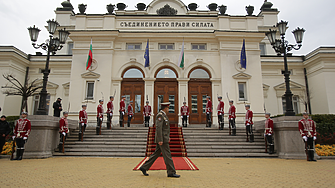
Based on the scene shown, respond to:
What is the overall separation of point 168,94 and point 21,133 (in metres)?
10.2

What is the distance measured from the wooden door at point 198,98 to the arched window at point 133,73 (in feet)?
13.0

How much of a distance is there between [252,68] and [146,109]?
8.69m

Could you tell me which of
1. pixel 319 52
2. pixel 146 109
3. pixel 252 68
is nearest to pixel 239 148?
pixel 146 109

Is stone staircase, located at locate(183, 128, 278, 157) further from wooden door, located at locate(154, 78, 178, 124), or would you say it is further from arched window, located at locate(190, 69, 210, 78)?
arched window, located at locate(190, 69, 210, 78)

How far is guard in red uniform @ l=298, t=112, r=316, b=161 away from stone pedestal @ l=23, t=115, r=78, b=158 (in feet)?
35.1

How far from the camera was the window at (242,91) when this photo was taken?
16761mm

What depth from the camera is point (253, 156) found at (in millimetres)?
10055

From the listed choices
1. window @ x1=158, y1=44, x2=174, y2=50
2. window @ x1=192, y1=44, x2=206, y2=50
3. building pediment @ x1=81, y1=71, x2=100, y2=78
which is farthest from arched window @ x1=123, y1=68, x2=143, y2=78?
window @ x1=192, y1=44, x2=206, y2=50

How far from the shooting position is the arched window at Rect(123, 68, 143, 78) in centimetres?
1736

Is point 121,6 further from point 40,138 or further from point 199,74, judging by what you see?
point 40,138

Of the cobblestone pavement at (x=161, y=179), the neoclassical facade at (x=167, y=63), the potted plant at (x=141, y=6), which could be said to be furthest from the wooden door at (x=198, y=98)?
the potted plant at (x=141, y=6)

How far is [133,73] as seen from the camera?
57.2 ft

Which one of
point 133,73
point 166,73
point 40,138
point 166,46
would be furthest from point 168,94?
point 40,138

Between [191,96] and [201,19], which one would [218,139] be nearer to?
[191,96]
